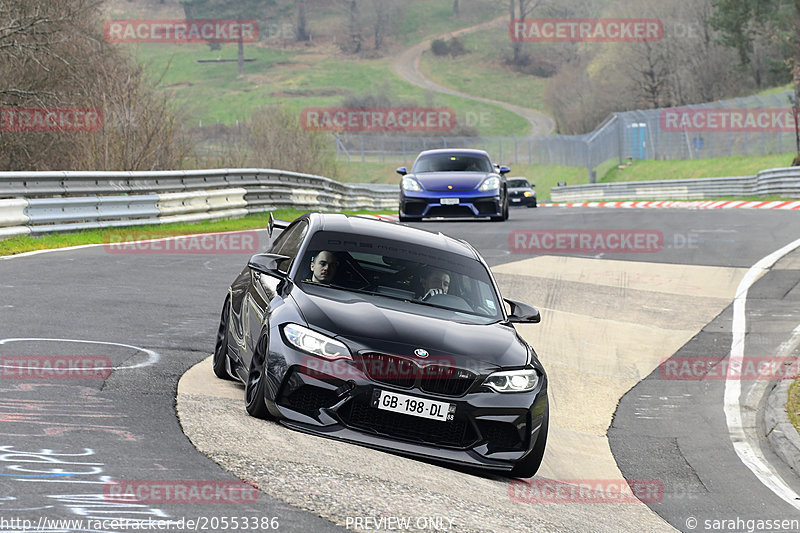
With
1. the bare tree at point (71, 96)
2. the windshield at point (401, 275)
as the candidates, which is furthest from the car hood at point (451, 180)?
the windshield at point (401, 275)

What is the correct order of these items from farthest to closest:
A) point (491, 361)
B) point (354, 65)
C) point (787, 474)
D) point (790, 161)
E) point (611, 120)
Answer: point (354, 65) → point (611, 120) → point (790, 161) → point (787, 474) → point (491, 361)

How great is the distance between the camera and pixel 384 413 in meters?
6.73

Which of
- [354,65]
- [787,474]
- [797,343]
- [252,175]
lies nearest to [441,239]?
[787,474]

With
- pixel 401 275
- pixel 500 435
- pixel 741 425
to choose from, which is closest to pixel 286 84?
pixel 741 425

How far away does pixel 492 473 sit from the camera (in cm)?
721

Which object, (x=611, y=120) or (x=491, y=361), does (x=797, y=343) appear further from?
(x=611, y=120)

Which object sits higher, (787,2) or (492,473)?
(787,2)

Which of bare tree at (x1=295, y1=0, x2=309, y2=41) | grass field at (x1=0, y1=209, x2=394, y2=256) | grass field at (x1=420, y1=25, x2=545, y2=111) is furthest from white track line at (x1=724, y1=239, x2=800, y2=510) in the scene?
bare tree at (x1=295, y1=0, x2=309, y2=41)

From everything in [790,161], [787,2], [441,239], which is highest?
[787,2]

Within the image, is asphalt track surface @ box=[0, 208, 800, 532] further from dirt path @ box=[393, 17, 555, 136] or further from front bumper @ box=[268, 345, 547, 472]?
dirt path @ box=[393, 17, 555, 136]

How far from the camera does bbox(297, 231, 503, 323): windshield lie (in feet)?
25.9

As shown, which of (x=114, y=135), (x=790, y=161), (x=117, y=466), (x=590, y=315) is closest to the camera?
(x=117, y=466)

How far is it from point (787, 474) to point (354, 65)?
558 feet

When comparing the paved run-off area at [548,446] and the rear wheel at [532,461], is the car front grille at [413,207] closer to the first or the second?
the paved run-off area at [548,446]
